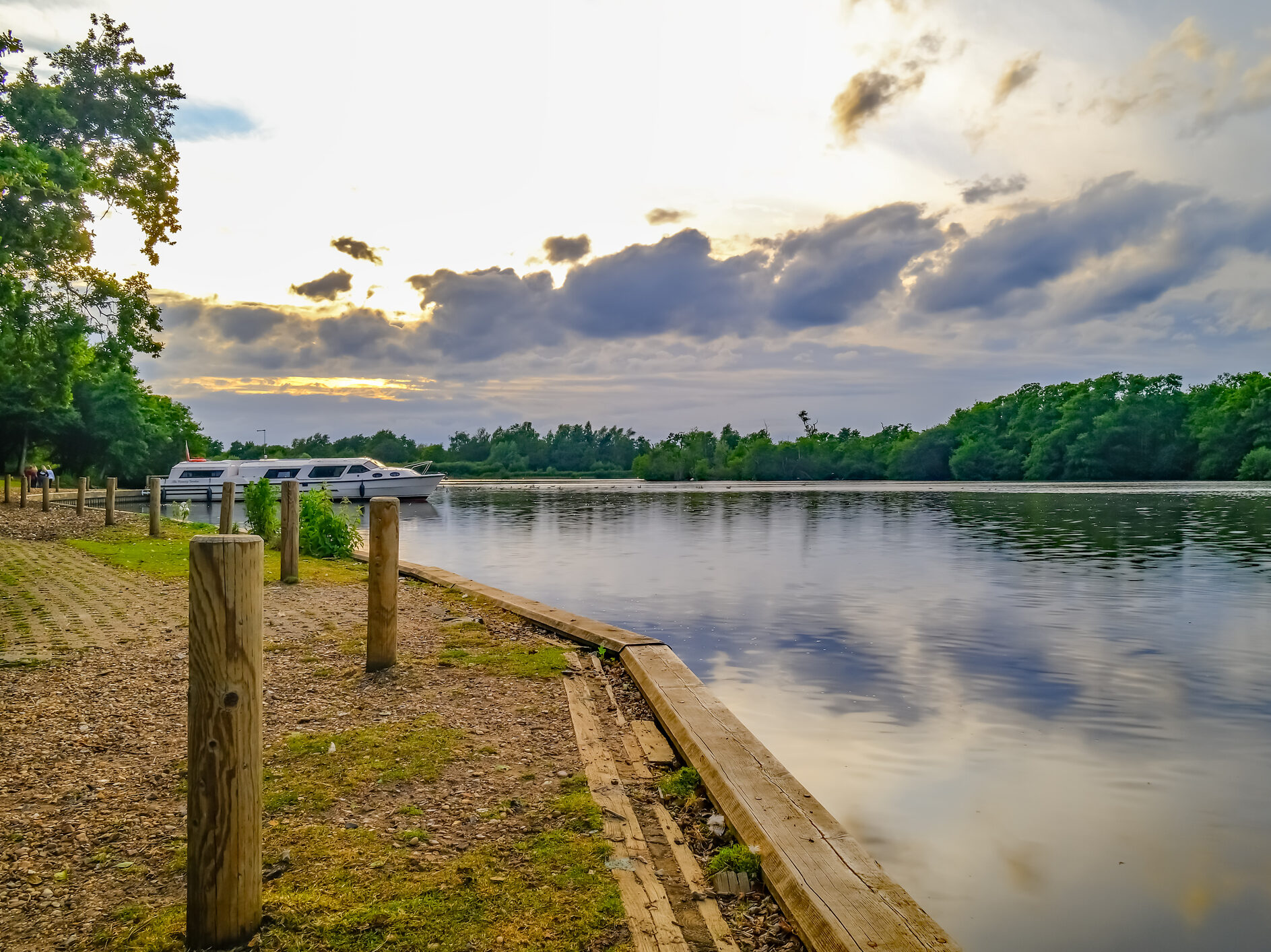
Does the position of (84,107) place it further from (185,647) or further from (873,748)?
(873,748)

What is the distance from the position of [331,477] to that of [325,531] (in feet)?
112

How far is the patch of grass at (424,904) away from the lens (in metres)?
2.88

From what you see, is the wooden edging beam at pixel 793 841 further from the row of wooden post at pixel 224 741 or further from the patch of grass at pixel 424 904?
the row of wooden post at pixel 224 741

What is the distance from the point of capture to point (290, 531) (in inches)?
459

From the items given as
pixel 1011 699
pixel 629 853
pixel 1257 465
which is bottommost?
pixel 1011 699

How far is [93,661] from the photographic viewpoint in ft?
22.3

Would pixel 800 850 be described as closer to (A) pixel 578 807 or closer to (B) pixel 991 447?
(A) pixel 578 807

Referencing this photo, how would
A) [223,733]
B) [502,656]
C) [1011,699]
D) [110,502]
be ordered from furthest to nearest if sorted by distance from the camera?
[110,502]
[1011,699]
[502,656]
[223,733]

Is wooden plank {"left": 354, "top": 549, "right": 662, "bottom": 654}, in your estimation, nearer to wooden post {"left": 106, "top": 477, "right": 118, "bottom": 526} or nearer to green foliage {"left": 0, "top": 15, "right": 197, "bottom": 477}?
green foliage {"left": 0, "top": 15, "right": 197, "bottom": 477}

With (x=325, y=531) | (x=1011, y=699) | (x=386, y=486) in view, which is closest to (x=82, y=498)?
(x=325, y=531)

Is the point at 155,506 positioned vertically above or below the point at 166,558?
above

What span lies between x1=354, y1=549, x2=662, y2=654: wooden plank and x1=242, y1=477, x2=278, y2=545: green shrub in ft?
24.5

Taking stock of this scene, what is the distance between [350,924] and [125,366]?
2040 cm

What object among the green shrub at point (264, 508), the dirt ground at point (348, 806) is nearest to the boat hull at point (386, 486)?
the green shrub at point (264, 508)
